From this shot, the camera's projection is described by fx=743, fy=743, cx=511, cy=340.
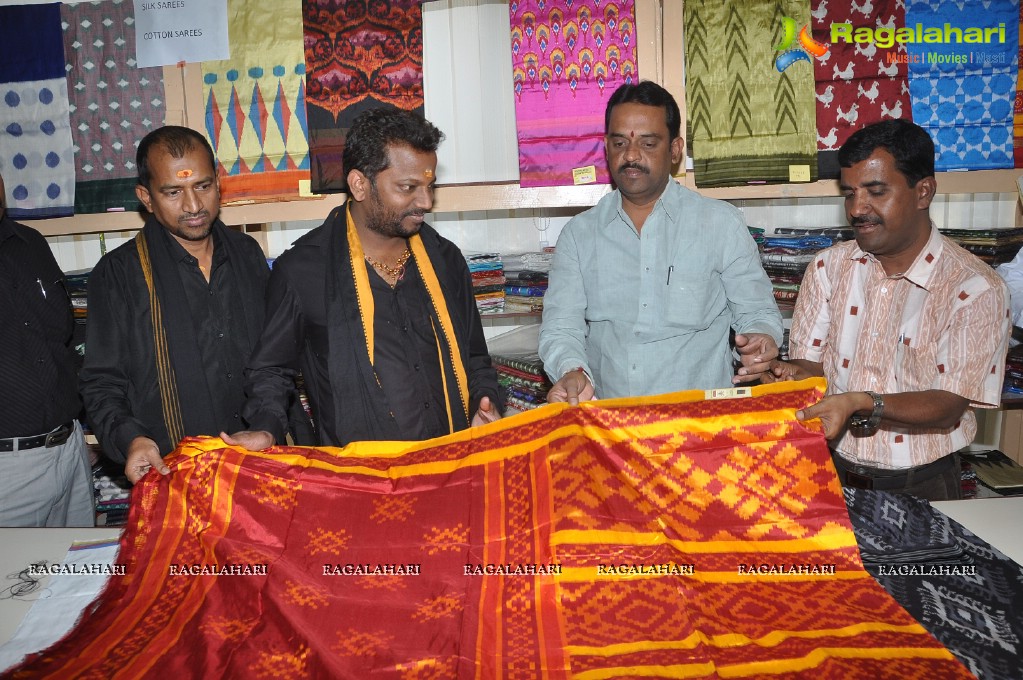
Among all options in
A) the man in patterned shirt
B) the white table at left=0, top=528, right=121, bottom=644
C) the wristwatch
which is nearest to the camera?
the white table at left=0, top=528, right=121, bottom=644

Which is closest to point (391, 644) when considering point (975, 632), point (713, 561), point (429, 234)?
point (713, 561)

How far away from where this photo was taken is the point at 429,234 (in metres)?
2.50

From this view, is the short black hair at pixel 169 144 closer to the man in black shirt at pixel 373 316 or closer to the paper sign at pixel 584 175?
the man in black shirt at pixel 373 316

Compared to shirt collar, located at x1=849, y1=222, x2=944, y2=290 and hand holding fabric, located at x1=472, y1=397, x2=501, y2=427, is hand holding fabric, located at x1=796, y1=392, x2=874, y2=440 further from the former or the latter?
hand holding fabric, located at x1=472, y1=397, x2=501, y2=427

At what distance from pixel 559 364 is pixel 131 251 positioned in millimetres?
1439

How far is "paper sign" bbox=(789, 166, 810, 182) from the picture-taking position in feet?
10.7

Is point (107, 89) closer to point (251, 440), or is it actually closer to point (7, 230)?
point (7, 230)

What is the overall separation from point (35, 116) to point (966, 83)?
4.19 m

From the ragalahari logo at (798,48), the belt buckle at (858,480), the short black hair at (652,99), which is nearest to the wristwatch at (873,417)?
the belt buckle at (858,480)

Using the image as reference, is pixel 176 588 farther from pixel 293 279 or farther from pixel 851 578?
pixel 851 578

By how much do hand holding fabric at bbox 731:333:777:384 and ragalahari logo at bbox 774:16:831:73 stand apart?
168cm

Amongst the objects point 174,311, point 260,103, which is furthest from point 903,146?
point 260,103

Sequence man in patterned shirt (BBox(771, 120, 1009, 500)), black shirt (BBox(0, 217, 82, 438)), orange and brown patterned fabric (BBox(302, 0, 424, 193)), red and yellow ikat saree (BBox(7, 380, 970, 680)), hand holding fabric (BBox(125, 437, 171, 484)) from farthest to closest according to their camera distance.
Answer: orange and brown patterned fabric (BBox(302, 0, 424, 193)), black shirt (BBox(0, 217, 82, 438)), man in patterned shirt (BBox(771, 120, 1009, 500)), hand holding fabric (BBox(125, 437, 171, 484)), red and yellow ikat saree (BBox(7, 380, 970, 680))

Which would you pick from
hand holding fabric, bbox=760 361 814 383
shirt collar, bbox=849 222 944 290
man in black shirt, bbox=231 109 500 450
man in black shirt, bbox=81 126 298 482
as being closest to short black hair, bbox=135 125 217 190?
man in black shirt, bbox=81 126 298 482
